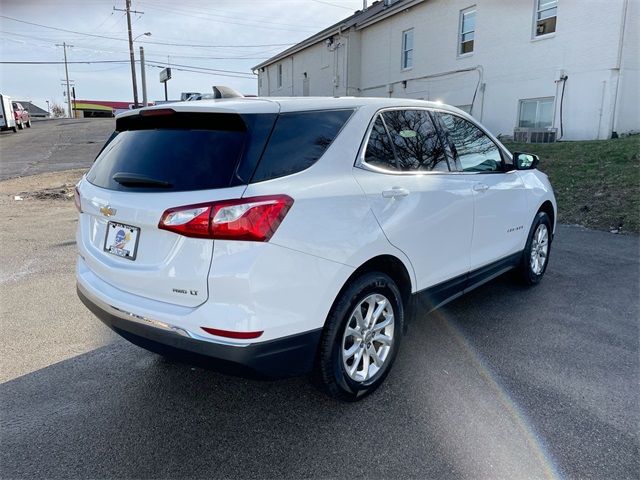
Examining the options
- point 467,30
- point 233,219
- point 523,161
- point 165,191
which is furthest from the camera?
point 467,30

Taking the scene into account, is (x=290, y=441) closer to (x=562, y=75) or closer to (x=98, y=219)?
(x=98, y=219)

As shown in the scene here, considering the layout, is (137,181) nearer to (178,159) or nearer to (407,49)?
(178,159)

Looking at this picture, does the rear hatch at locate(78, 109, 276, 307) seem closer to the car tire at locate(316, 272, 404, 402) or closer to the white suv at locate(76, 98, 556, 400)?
the white suv at locate(76, 98, 556, 400)

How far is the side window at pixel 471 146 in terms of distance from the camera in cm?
382

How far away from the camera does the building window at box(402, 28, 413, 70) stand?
68.1 ft

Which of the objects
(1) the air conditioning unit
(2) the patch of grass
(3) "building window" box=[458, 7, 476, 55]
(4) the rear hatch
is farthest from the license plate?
(3) "building window" box=[458, 7, 476, 55]

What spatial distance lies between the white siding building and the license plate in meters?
14.0

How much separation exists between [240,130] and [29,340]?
8.46 ft

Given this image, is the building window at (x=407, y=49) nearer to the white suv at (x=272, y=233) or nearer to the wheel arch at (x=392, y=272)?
the white suv at (x=272, y=233)

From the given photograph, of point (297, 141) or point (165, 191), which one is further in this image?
point (297, 141)

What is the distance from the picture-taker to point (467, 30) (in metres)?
17.7

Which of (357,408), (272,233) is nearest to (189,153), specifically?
(272,233)

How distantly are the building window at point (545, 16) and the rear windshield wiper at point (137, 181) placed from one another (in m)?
15.2

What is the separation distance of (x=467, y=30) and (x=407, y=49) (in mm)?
3714
